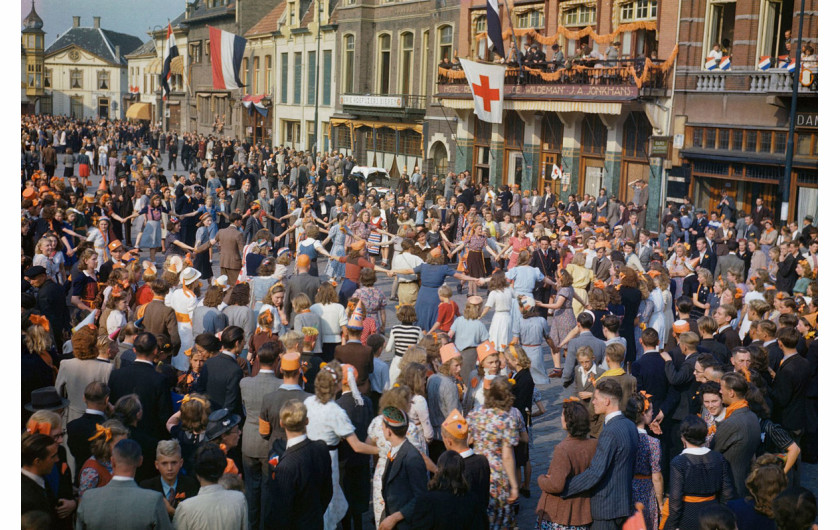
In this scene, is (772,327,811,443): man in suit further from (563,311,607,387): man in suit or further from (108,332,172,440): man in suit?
(108,332,172,440): man in suit

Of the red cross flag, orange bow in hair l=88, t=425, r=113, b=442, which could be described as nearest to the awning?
the red cross flag

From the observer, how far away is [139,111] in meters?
62.1

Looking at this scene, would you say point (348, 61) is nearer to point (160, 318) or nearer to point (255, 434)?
point (160, 318)

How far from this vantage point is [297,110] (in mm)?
49625

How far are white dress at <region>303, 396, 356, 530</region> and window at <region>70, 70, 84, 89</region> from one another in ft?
84.9

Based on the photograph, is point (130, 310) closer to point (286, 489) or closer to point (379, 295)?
point (379, 295)

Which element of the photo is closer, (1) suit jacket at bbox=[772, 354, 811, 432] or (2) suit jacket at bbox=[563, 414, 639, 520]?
(2) suit jacket at bbox=[563, 414, 639, 520]

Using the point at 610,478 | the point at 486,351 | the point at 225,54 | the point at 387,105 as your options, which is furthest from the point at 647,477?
the point at 387,105

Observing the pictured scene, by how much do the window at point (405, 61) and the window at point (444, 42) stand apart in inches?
108

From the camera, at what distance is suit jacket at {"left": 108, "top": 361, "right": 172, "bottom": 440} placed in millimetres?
6773

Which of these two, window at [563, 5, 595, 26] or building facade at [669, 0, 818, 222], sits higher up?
window at [563, 5, 595, 26]

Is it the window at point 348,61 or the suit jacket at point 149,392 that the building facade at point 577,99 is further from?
the suit jacket at point 149,392

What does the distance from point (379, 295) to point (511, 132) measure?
76.6 ft

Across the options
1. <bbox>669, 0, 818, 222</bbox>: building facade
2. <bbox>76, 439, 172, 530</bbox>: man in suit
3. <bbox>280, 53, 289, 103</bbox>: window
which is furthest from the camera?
<bbox>280, 53, 289, 103</bbox>: window
